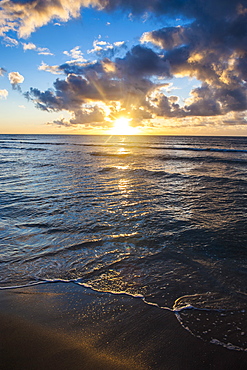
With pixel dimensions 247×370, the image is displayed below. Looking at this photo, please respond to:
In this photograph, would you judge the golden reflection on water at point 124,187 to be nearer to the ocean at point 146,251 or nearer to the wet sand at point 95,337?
the ocean at point 146,251

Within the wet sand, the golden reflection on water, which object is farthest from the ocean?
the golden reflection on water

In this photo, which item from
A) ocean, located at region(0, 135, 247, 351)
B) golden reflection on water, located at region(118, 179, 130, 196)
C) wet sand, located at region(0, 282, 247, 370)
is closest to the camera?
wet sand, located at region(0, 282, 247, 370)

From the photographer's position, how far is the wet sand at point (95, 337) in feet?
7.14

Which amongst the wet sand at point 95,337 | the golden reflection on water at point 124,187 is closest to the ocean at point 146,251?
the wet sand at point 95,337

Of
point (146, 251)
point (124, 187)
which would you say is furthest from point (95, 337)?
point (124, 187)

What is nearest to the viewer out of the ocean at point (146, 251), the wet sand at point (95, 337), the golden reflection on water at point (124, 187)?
the wet sand at point (95, 337)

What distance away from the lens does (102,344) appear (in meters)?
2.40

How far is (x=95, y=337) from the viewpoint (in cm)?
249

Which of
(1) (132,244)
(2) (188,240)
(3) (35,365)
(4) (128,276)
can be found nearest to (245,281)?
(2) (188,240)

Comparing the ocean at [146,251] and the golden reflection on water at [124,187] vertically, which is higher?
the golden reflection on water at [124,187]

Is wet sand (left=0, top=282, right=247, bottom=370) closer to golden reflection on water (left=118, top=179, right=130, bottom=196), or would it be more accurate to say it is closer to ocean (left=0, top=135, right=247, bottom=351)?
ocean (left=0, top=135, right=247, bottom=351)

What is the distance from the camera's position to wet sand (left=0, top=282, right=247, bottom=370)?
2.18 metres

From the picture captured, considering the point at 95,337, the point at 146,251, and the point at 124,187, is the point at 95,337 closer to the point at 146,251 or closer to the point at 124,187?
the point at 146,251

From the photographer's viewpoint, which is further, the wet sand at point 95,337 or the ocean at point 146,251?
the ocean at point 146,251
